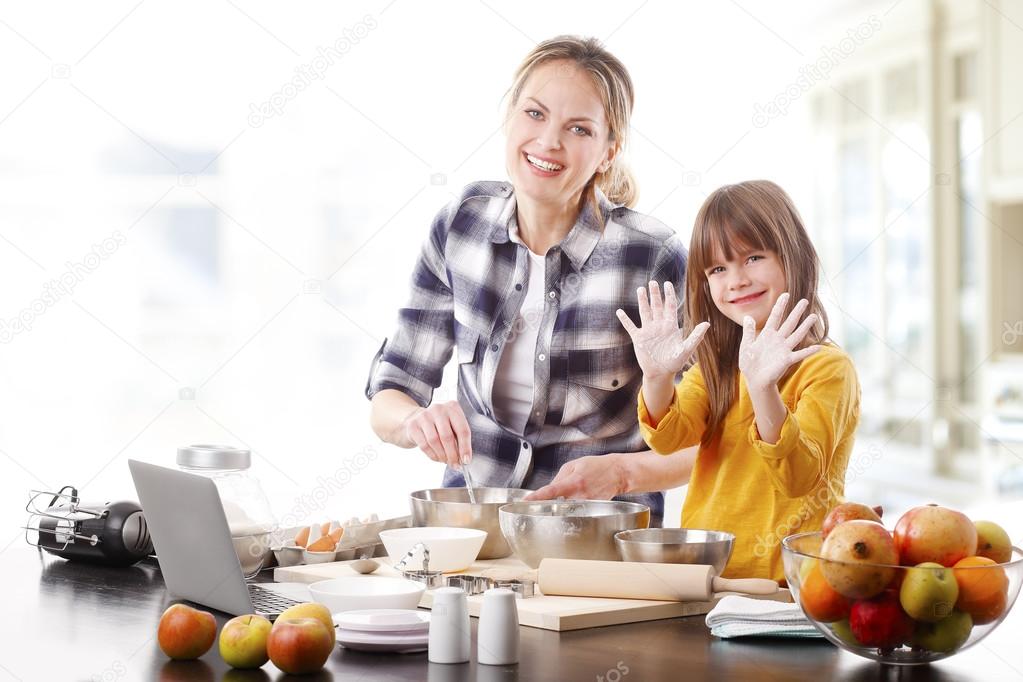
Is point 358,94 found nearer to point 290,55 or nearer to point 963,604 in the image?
point 290,55

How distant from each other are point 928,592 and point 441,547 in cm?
74

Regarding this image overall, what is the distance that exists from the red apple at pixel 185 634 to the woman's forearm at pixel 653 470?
1.08 m

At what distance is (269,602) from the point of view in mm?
1471

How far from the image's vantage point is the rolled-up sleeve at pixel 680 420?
1813 millimetres

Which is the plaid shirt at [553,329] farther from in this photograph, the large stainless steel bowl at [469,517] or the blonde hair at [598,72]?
the large stainless steel bowl at [469,517]

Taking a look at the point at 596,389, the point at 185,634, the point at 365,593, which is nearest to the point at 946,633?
the point at 365,593

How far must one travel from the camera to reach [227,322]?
4391 millimetres

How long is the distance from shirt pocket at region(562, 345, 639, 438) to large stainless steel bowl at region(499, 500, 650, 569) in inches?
27.3

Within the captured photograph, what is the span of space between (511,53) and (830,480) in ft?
9.42

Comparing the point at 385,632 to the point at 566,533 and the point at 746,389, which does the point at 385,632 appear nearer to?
the point at 566,533

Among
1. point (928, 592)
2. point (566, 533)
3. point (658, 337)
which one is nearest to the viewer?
point (928, 592)

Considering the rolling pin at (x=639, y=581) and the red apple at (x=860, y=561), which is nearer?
the red apple at (x=860, y=561)

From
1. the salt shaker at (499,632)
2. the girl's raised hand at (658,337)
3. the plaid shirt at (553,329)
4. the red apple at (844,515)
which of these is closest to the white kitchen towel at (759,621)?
the red apple at (844,515)

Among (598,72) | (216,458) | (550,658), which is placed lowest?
(550,658)
